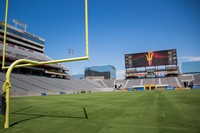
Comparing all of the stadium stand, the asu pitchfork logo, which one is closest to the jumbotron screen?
the asu pitchfork logo

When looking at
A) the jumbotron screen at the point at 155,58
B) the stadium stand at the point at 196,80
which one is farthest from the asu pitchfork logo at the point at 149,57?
the stadium stand at the point at 196,80

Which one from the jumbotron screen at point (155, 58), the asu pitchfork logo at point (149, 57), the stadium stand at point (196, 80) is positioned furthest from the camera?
the stadium stand at point (196, 80)

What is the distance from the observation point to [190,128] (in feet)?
→ 19.1

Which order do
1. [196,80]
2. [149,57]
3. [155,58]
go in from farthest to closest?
[196,80] < [149,57] < [155,58]

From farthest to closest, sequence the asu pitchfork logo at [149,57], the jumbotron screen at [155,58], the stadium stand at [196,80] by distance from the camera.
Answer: the stadium stand at [196,80]
the asu pitchfork logo at [149,57]
the jumbotron screen at [155,58]

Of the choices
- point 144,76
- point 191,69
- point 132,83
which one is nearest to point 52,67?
point 132,83

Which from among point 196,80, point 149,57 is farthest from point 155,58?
point 196,80

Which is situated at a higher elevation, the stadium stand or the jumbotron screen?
the jumbotron screen

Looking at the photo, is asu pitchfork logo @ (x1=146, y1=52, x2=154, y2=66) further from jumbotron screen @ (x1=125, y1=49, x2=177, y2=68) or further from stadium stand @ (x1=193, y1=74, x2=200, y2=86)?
stadium stand @ (x1=193, y1=74, x2=200, y2=86)

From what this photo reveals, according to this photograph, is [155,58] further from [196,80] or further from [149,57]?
[196,80]

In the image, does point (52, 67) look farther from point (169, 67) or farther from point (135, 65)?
point (169, 67)

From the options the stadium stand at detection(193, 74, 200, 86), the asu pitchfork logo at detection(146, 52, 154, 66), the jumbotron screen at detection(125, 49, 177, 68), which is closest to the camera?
the jumbotron screen at detection(125, 49, 177, 68)

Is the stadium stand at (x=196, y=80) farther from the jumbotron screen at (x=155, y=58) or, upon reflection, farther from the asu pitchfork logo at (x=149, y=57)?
the asu pitchfork logo at (x=149, y=57)

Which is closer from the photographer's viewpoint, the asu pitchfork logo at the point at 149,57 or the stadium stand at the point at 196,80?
the asu pitchfork logo at the point at 149,57
